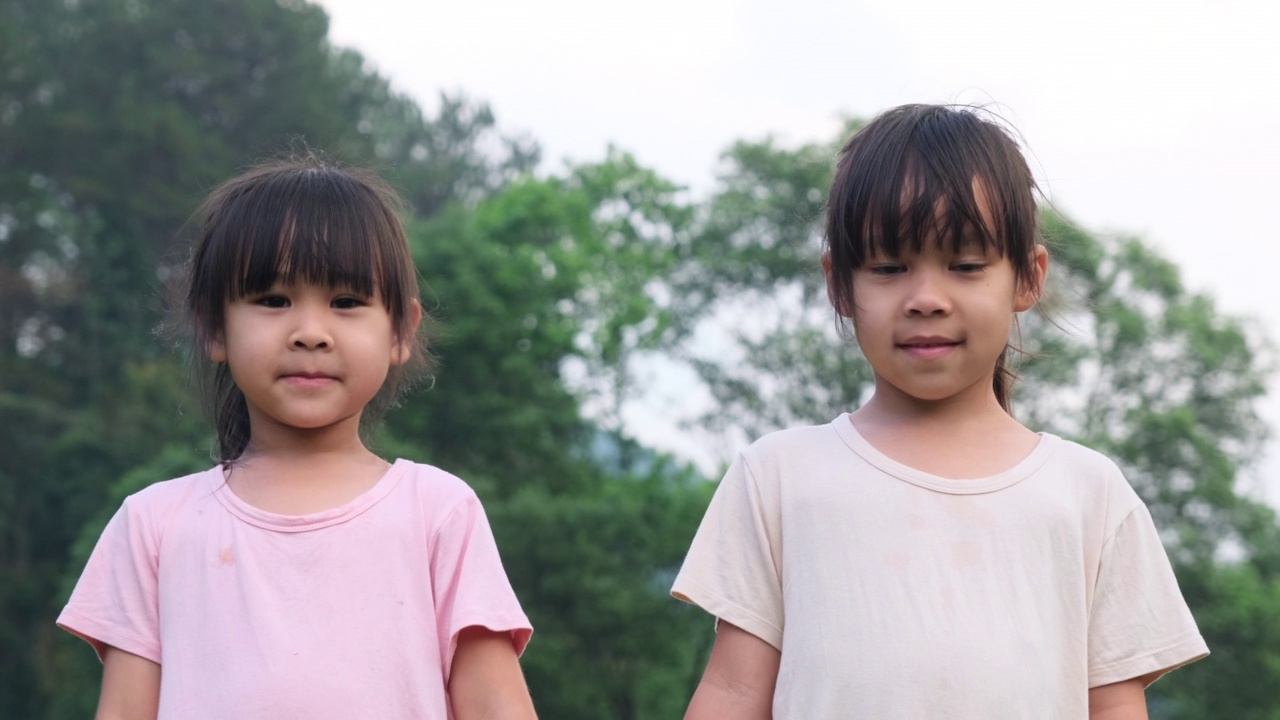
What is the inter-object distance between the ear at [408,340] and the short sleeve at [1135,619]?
148 cm

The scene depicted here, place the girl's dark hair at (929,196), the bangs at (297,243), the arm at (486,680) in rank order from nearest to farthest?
the girl's dark hair at (929,196), the arm at (486,680), the bangs at (297,243)

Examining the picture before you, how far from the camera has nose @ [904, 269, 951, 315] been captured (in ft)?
9.91

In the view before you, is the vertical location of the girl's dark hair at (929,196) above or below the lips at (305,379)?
above

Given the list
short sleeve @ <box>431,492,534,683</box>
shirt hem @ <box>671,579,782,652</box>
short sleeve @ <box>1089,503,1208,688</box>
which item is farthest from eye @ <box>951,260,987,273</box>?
short sleeve @ <box>431,492,534,683</box>

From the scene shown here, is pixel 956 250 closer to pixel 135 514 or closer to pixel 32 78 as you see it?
pixel 135 514

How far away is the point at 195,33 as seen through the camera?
4169cm

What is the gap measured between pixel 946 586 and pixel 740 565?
40 cm

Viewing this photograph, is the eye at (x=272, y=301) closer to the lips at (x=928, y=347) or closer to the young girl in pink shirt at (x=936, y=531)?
the young girl in pink shirt at (x=936, y=531)

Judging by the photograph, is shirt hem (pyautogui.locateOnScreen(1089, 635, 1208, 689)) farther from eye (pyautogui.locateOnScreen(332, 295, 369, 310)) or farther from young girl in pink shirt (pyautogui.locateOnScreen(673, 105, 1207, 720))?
eye (pyautogui.locateOnScreen(332, 295, 369, 310))

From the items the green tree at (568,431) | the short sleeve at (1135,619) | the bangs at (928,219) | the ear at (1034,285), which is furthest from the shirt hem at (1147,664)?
the green tree at (568,431)

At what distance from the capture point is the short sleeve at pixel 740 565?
10.3 feet

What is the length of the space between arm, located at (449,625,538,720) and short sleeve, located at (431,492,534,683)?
0.07 ft

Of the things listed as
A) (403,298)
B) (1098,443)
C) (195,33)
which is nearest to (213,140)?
(195,33)

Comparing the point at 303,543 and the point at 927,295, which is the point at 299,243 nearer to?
the point at 303,543
